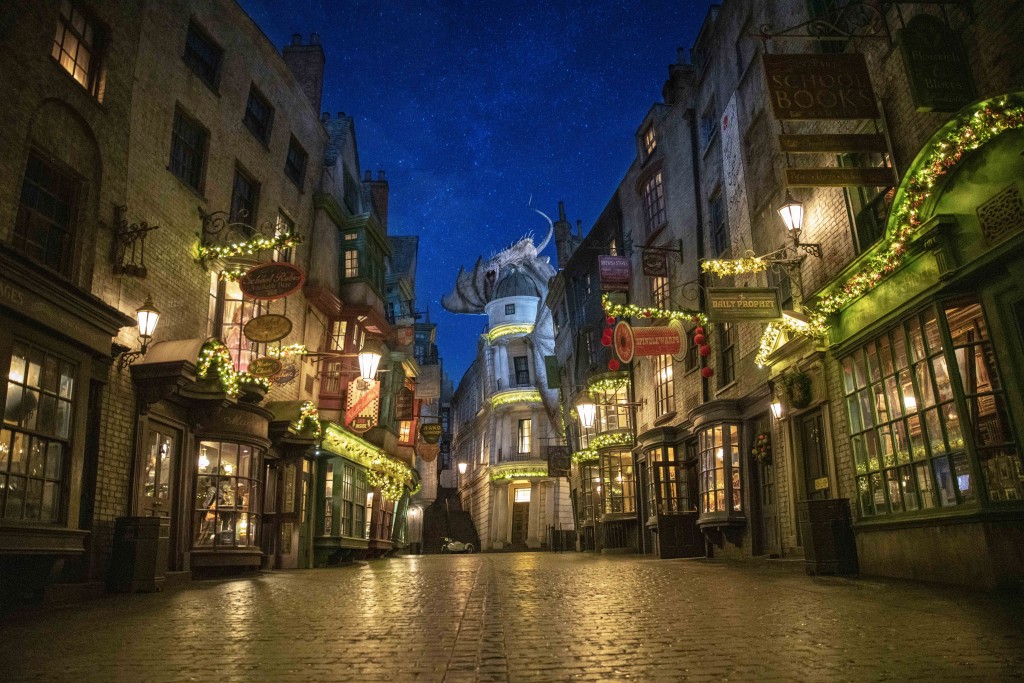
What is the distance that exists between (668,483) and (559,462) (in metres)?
14.2

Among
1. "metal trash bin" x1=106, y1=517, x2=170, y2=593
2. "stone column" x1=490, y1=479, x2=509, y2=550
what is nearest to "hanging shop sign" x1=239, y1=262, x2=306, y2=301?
"metal trash bin" x1=106, y1=517, x2=170, y2=593

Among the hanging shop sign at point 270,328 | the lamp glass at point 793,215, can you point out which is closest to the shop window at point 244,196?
the hanging shop sign at point 270,328

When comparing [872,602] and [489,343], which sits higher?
[489,343]

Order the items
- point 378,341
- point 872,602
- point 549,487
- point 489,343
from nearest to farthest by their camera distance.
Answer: point 872,602, point 378,341, point 549,487, point 489,343

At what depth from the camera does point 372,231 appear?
24.9 m

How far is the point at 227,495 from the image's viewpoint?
15.9 m

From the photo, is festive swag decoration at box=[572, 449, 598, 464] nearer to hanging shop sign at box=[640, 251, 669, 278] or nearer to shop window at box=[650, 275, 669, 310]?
shop window at box=[650, 275, 669, 310]

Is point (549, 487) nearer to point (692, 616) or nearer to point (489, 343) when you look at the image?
point (489, 343)

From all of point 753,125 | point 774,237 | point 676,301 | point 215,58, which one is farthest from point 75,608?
point 676,301

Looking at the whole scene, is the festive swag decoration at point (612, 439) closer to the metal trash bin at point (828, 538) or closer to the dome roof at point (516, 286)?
the metal trash bin at point (828, 538)

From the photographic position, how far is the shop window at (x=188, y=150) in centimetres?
1558

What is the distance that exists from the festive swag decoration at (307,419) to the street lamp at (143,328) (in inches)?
232

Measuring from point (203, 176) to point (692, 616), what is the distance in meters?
14.2

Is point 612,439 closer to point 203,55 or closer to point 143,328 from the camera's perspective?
point 203,55
